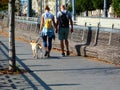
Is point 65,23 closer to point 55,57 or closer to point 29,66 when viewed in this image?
point 55,57

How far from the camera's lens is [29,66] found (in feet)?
44.8

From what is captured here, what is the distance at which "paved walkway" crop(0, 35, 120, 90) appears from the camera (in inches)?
393

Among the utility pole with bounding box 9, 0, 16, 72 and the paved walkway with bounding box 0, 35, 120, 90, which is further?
the utility pole with bounding box 9, 0, 16, 72

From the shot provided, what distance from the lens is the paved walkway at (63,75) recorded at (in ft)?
32.7

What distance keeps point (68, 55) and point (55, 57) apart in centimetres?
67

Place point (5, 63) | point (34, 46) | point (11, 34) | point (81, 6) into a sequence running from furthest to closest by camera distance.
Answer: point (81, 6)
point (34, 46)
point (5, 63)
point (11, 34)

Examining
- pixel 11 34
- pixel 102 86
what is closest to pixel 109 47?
pixel 11 34

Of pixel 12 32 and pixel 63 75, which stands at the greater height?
pixel 12 32

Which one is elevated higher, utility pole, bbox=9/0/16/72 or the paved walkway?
utility pole, bbox=9/0/16/72

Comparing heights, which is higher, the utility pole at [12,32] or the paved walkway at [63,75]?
the utility pole at [12,32]

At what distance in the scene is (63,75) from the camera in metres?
11.7

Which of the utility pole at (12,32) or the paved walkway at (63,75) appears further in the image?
the utility pole at (12,32)

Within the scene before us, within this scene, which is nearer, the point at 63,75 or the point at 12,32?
the point at 63,75

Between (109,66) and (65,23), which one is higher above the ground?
(65,23)
